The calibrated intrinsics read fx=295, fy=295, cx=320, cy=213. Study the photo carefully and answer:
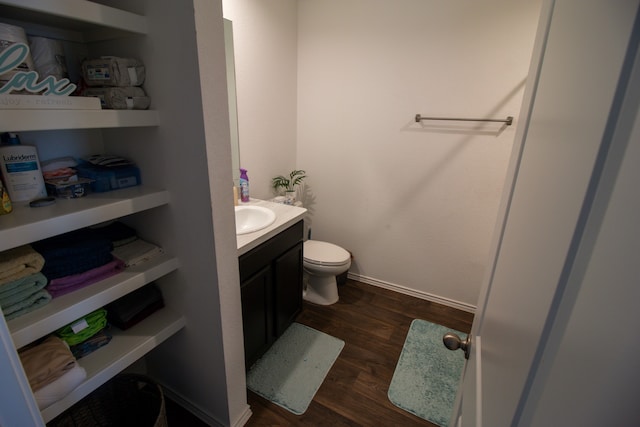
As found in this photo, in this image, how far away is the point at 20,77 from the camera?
78 centimetres

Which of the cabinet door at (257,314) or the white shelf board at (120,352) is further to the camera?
the cabinet door at (257,314)

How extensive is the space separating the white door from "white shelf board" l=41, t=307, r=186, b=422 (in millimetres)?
1148

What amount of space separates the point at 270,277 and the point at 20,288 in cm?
101

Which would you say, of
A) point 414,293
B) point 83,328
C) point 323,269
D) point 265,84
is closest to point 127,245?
point 83,328

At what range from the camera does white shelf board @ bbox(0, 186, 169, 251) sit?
78 cm

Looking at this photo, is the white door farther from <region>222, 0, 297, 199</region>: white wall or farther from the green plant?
the green plant

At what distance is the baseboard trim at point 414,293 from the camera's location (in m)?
2.37

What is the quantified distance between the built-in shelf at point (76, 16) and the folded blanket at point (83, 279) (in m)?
0.78

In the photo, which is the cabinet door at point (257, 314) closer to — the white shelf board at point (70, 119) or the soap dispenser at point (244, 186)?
the soap dispenser at point (244, 186)

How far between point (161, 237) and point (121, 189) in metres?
0.24

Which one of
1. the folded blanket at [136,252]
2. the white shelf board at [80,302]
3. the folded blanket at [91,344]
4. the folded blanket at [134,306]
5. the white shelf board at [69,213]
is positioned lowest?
the folded blanket at [91,344]

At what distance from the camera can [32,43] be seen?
91cm

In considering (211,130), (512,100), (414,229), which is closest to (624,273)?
(211,130)

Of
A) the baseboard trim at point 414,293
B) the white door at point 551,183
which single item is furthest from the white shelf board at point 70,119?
the baseboard trim at point 414,293
